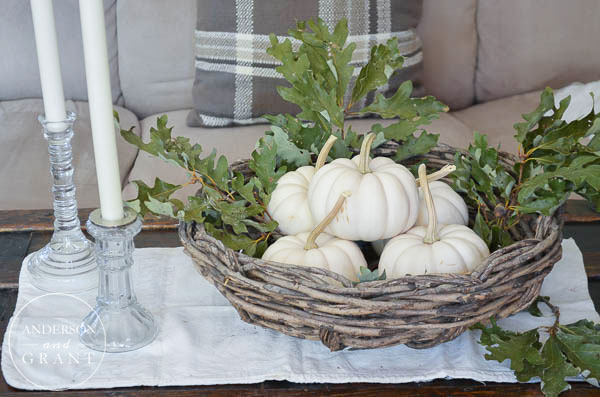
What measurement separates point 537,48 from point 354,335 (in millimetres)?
1496

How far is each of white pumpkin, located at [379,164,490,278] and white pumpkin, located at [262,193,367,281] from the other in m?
0.03

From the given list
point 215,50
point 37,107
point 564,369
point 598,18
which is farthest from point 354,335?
point 598,18

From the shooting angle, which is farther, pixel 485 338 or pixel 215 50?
pixel 215 50

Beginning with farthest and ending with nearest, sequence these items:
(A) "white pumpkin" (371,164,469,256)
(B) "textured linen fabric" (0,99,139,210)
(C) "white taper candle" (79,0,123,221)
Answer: (B) "textured linen fabric" (0,99,139,210) < (A) "white pumpkin" (371,164,469,256) < (C) "white taper candle" (79,0,123,221)

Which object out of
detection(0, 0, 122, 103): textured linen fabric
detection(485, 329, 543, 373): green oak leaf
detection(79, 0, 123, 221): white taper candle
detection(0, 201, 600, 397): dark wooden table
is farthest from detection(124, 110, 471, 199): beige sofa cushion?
detection(485, 329, 543, 373): green oak leaf

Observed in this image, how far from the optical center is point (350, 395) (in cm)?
69

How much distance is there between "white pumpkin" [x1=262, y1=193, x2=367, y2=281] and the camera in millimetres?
727

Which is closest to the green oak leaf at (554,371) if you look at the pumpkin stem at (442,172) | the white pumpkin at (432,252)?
the white pumpkin at (432,252)

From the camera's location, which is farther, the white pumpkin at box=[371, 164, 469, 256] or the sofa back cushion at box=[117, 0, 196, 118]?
the sofa back cushion at box=[117, 0, 196, 118]

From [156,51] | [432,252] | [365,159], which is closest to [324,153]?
[365,159]

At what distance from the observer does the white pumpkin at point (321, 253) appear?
2.39 ft

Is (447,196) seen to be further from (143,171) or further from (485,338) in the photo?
(143,171)

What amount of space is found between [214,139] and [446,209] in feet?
3.01

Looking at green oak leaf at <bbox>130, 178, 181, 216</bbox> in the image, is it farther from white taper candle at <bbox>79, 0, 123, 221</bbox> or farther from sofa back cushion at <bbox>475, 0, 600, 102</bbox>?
sofa back cushion at <bbox>475, 0, 600, 102</bbox>
